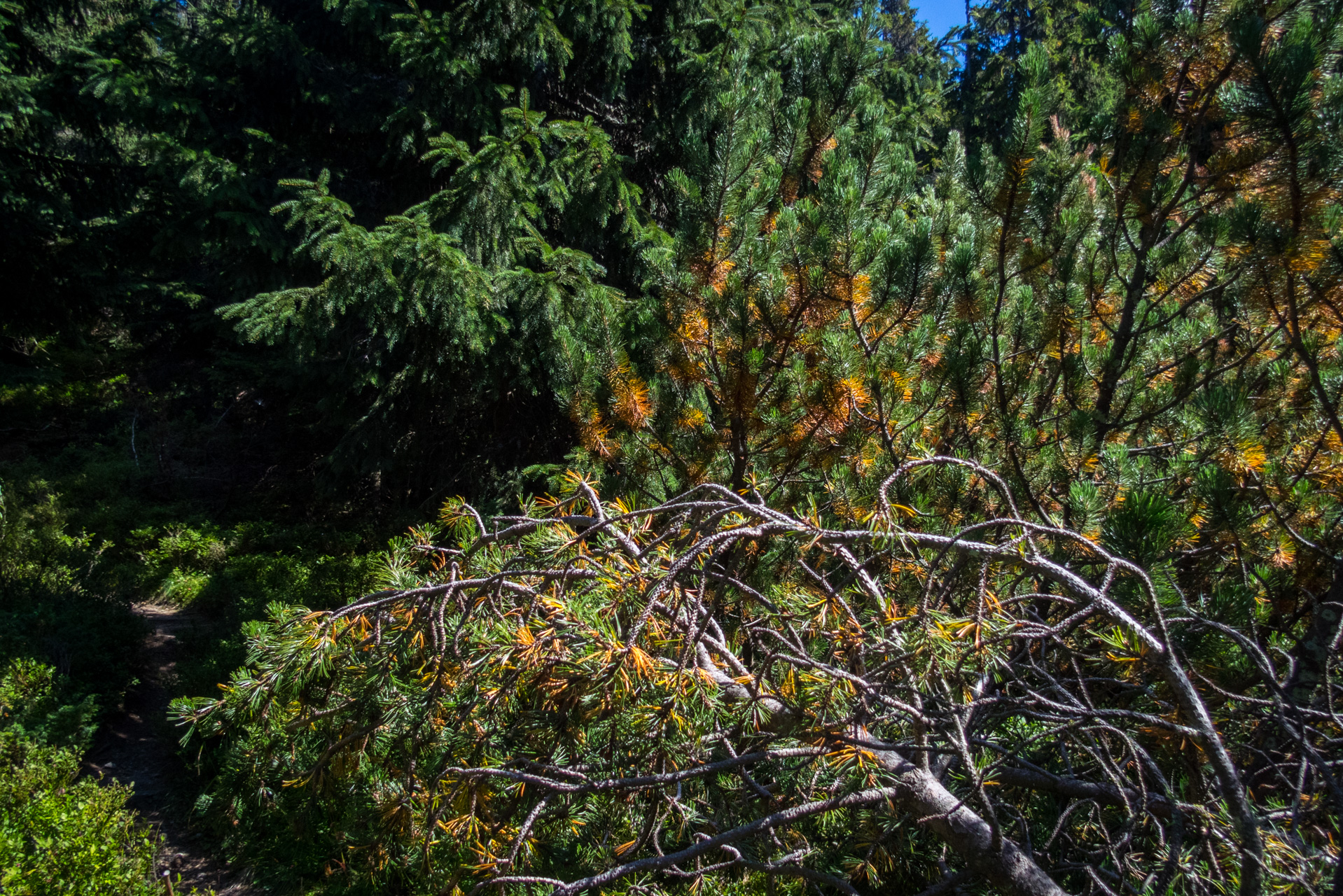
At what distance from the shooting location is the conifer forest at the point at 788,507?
1.63m

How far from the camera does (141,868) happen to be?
11.2ft

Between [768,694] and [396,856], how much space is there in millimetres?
2036

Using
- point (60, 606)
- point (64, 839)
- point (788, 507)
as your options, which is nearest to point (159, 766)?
point (60, 606)

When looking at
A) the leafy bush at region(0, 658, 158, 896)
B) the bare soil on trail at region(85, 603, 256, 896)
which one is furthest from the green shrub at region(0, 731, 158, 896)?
the bare soil on trail at region(85, 603, 256, 896)

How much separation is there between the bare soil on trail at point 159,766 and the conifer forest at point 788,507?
4cm

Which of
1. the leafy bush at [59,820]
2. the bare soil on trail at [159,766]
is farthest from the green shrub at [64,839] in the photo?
the bare soil on trail at [159,766]

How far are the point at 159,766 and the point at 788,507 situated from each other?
222 inches

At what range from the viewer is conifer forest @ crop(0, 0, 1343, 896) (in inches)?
64.0

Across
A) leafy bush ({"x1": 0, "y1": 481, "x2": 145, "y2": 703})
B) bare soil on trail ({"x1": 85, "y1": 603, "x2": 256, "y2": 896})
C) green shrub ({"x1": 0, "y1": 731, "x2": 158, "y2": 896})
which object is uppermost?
leafy bush ({"x1": 0, "y1": 481, "x2": 145, "y2": 703})

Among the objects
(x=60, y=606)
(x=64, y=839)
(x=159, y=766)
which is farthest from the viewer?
(x=60, y=606)

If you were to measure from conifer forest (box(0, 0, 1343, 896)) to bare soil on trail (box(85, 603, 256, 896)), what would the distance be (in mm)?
43

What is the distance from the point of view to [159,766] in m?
5.57

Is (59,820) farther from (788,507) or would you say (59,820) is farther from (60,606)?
(60,606)

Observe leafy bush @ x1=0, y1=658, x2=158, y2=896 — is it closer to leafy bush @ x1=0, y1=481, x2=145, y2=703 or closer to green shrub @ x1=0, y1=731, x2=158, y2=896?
green shrub @ x1=0, y1=731, x2=158, y2=896
